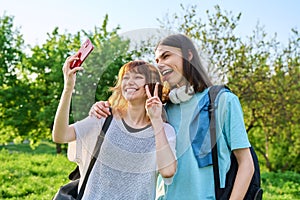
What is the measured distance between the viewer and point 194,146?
81.4 inches

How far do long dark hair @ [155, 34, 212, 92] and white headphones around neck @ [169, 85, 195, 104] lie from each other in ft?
0.14

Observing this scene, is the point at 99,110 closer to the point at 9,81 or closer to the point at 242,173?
the point at 242,173

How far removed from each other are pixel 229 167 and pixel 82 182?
25.7 inches

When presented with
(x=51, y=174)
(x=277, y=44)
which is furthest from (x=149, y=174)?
(x=277, y=44)

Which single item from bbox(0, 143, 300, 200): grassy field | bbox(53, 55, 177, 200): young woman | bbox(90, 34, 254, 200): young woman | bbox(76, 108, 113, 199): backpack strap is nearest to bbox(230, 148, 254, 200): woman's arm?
bbox(90, 34, 254, 200): young woman

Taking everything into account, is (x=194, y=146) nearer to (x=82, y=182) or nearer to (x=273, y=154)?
(x=82, y=182)

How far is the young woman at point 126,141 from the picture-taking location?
2.02m

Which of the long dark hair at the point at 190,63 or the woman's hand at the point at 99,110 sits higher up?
the long dark hair at the point at 190,63

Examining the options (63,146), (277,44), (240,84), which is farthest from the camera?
(63,146)

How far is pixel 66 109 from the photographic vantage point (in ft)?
6.77

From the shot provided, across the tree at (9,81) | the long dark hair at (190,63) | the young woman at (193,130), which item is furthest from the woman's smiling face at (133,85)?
the tree at (9,81)

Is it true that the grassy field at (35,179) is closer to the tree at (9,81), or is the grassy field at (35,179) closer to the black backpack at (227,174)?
the black backpack at (227,174)

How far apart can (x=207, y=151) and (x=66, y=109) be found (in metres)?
0.63

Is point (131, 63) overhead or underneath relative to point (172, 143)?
overhead
